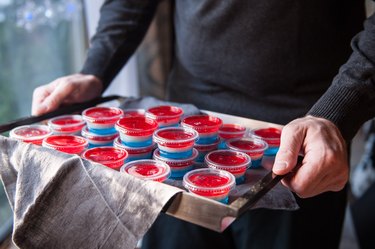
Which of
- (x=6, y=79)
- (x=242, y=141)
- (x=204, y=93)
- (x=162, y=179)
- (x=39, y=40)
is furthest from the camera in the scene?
(x=39, y=40)

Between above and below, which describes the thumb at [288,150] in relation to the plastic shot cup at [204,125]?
above

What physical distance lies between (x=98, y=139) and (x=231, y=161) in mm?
254

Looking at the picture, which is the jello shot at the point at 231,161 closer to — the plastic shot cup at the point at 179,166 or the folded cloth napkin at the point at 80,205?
the plastic shot cup at the point at 179,166

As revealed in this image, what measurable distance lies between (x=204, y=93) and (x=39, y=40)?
0.75 m

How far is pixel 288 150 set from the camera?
65cm

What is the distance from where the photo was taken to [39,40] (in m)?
1.50

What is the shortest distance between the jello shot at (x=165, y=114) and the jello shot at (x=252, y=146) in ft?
0.39

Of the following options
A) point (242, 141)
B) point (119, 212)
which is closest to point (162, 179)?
point (119, 212)

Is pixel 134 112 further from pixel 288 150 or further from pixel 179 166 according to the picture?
pixel 288 150

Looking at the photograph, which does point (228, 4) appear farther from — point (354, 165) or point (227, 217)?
point (354, 165)

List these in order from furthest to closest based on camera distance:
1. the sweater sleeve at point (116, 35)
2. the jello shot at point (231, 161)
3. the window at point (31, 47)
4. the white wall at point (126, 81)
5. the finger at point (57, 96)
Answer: the white wall at point (126, 81)
the window at point (31, 47)
the sweater sleeve at point (116, 35)
the finger at point (57, 96)
the jello shot at point (231, 161)

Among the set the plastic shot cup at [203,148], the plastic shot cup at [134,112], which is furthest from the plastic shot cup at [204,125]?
the plastic shot cup at [134,112]

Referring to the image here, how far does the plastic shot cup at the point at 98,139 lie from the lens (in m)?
0.81

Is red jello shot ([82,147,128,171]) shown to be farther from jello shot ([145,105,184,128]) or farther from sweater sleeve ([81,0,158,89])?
sweater sleeve ([81,0,158,89])
